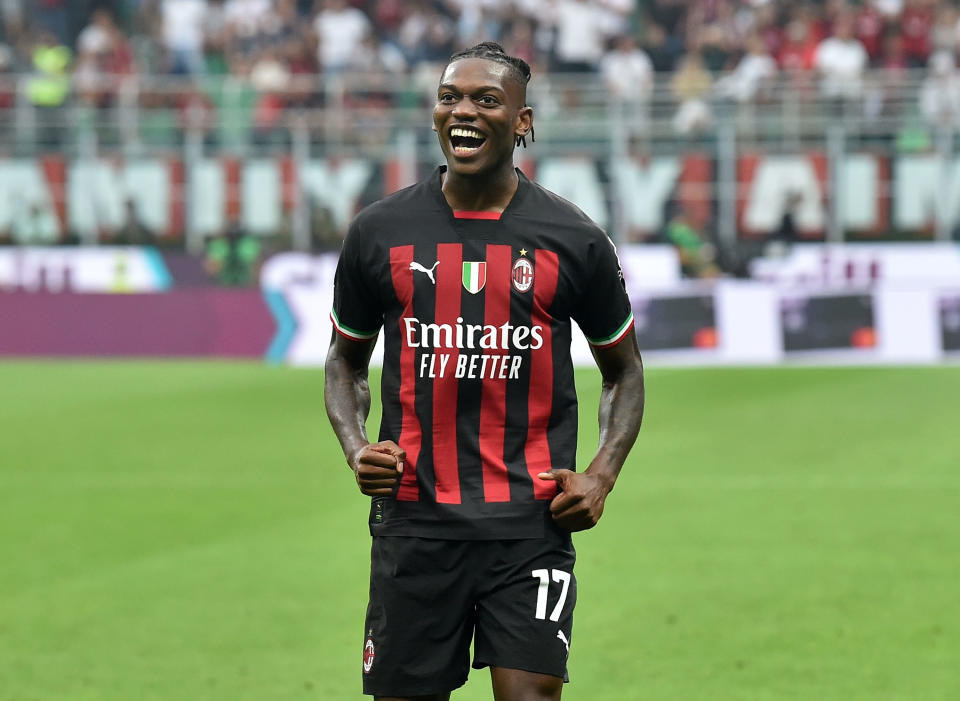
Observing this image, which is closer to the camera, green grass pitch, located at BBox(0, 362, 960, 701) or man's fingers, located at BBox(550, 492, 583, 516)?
man's fingers, located at BBox(550, 492, 583, 516)

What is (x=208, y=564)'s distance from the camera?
838 cm

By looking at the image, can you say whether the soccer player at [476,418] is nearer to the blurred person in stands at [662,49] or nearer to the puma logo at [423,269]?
the puma logo at [423,269]

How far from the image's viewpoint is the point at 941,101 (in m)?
19.9

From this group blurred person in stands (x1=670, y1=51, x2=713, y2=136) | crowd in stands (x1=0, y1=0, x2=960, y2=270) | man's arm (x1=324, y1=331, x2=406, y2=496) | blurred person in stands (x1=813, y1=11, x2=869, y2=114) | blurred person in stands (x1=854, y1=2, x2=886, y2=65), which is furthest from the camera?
blurred person in stands (x1=854, y1=2, x2=886, y2=65)

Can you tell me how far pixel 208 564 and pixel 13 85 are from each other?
1579cm

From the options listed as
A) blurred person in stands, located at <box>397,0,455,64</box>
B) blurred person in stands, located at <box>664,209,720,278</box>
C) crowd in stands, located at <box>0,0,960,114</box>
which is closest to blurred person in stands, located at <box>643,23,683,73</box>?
crowd in stands, located at <box>0,0,960,114</box>

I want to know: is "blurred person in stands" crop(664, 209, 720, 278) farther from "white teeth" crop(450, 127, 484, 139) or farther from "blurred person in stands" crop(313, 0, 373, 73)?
"white teeth" crop(450, 127, 484, 139)

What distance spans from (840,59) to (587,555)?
14.5m

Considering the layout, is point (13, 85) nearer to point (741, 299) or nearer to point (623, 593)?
point (741, 299)

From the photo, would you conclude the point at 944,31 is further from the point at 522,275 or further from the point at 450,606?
the point at 450,606

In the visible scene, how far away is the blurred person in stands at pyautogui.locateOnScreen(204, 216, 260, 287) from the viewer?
20609mm

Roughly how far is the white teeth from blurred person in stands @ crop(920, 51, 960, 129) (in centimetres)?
1694

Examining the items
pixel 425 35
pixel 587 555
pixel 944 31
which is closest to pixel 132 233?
pixel 425 35

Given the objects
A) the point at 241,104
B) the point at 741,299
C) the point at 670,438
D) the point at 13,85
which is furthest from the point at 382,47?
the point at 670,438
